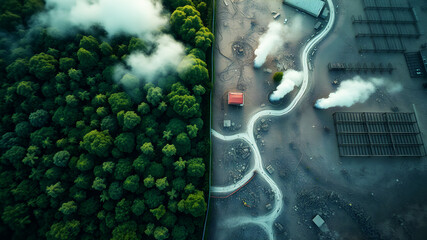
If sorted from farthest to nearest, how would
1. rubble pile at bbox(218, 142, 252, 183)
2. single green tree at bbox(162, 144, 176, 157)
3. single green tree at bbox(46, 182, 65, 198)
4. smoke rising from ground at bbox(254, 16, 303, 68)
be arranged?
1. smoke rising from ground at bbox(254, 16, 303, 68)
2. rubble pile at bbox(218, 142, 252, 183)
3. single green tree at bbox(162, 144, 176, 157)
4. single green tree at bbox(46, 182, 65, 198)

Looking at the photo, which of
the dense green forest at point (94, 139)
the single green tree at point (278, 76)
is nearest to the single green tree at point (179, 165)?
the dense green forest at point (94, 139)

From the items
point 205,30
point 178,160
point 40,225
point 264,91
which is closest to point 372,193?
point 264,91

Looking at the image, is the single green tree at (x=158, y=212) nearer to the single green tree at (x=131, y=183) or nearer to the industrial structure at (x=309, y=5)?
the single green tree at (x=131, y=183)

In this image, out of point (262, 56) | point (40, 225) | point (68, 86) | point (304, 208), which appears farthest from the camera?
point (262, 56)

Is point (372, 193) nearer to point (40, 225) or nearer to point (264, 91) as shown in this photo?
point (264, 91)

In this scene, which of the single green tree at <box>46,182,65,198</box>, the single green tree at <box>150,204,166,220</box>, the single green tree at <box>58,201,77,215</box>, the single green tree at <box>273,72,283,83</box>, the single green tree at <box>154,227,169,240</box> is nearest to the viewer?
the single green tree at <box>58,201,77,215</box>

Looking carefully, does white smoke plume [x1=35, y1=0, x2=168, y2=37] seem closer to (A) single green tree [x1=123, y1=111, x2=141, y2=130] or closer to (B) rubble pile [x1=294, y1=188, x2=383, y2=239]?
(A) single green tree [x1=123, y1=111, x2=141, y2=130]

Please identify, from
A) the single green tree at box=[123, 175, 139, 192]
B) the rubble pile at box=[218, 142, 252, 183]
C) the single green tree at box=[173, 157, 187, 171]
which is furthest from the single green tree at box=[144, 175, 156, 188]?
the rubble pile at box=[218, 142, 252, 183]

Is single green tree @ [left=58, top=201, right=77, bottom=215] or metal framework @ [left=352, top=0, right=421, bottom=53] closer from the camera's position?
single green tree @ [left=58, top=201, right=77, bottom=215]
